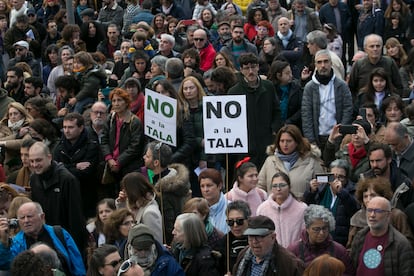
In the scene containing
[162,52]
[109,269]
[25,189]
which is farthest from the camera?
[162,52]

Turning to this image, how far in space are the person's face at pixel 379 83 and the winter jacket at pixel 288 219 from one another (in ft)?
11.7

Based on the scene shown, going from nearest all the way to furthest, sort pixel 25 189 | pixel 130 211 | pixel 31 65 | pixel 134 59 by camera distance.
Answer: pixel 130 211, pixel 25 189, pixel 134 59, pixel 31 65

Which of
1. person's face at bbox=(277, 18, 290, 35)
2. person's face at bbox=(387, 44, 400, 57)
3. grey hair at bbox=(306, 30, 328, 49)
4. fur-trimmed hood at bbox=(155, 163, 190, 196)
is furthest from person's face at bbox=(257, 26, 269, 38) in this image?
fur-trimmed hood at bbox=(155, 163, 190, 196)

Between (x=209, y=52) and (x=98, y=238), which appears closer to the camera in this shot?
(x=98, y=238)

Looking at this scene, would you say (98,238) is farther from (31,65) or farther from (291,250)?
(31,65)

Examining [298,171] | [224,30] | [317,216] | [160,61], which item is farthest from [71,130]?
[224,30]

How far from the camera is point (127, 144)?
13.8m

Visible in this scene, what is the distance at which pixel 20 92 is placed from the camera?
655 inches

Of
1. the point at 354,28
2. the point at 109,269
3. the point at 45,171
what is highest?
the point at 354,28

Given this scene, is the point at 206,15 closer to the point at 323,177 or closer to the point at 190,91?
the point at 190,91

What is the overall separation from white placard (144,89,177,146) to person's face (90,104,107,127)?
159cm

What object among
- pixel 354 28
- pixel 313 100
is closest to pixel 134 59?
pixel 313 100

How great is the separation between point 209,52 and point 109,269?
26.4 ft

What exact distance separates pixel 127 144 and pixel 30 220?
328 cm
